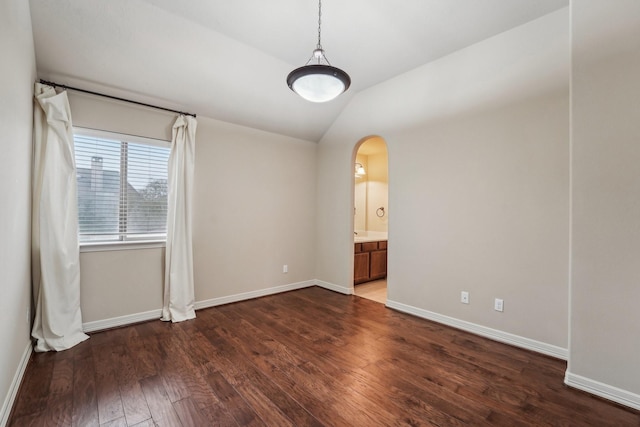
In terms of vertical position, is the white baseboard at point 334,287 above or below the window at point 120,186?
below

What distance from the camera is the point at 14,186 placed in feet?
6.22

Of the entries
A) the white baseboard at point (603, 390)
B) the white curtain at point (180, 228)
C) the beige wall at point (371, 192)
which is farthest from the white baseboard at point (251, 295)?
the white baseboard at point (603, 390)

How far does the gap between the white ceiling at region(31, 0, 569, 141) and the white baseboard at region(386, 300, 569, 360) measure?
303 centimetres

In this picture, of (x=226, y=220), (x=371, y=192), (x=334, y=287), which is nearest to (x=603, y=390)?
(x=334, y=287)

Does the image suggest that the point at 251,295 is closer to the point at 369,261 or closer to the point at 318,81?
the point at 369,261

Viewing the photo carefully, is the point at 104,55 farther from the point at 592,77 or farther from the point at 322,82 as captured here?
the point at 592,77

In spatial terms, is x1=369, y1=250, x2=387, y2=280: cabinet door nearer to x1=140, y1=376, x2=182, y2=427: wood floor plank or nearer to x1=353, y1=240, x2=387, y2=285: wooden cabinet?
x1=353, y1=240, x2=387, y2=285: wooden cabinet

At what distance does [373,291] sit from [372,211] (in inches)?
89.0

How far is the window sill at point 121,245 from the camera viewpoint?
2.95 metres

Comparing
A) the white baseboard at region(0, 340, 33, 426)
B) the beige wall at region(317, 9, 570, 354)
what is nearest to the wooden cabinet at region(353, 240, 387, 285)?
the beige wall at region(317, 9, 570, 354)

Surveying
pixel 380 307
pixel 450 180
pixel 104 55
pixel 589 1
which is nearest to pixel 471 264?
pixel 450 180

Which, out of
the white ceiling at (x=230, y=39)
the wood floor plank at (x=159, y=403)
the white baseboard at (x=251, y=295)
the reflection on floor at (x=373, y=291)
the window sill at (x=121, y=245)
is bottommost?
the reflection on floor at (x=373, y=291)

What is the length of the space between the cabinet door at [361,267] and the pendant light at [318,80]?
10.4 feet

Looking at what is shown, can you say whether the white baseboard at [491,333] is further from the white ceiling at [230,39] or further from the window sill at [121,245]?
the window sill at [121,245]
